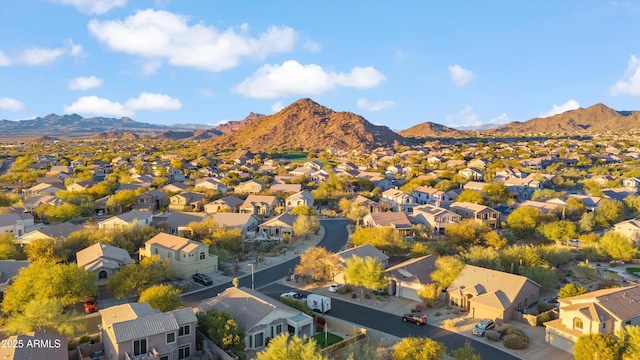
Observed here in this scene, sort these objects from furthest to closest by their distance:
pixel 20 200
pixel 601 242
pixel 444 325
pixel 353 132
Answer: pixel 353 132 → pixel 20 200 → pixel 601 242 → pixel 444 325

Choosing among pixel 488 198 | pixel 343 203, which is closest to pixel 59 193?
pixel 343 203

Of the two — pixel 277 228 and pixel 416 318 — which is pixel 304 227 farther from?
pixel 416 318

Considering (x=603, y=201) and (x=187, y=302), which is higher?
(x=603, y=201)

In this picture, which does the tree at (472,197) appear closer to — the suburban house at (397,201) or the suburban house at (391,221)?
the suburban house at (397,201)

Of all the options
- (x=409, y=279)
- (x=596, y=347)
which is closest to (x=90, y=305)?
(x=409, y=279)

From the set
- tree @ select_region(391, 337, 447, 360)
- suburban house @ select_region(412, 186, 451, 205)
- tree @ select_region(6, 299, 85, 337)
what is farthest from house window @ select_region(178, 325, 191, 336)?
suburban house @ select_region(412, 186, 451, 205)

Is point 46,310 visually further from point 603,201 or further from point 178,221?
point 603,201

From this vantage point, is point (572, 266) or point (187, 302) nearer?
point (187, 302)
